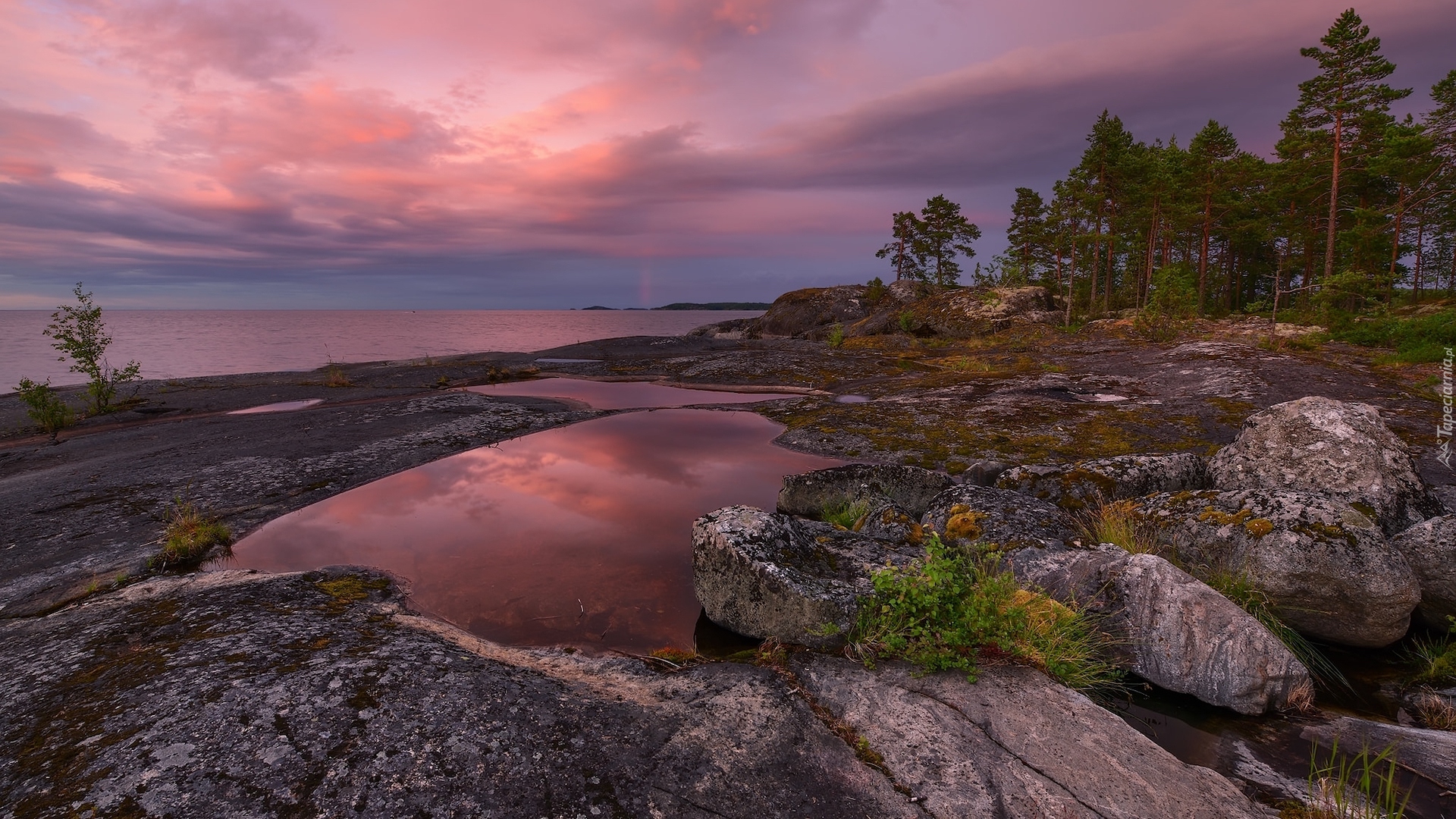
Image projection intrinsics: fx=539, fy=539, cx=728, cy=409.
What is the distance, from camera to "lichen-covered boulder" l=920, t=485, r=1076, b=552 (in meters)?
8.60

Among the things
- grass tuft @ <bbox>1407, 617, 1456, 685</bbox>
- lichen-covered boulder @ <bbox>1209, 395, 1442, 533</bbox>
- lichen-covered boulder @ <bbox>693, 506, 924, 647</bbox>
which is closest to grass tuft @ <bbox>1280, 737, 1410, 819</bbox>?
grass tuft @ <bbox>1407, 617, 1456, 685</bbox>

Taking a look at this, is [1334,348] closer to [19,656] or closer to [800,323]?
[19,656]

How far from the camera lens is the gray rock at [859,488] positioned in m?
11.5

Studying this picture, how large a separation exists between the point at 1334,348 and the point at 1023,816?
1323 inches

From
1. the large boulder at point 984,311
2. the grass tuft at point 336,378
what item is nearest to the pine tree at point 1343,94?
the large boulder at point 984,311

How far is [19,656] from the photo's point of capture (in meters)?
5.86

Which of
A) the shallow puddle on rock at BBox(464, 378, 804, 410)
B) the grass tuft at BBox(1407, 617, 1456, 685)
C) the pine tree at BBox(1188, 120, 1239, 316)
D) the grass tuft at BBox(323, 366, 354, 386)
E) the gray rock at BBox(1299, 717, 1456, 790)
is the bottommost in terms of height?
the grass tuft at BBox(1407, 617, 1456, 685)

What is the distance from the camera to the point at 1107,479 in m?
10.5

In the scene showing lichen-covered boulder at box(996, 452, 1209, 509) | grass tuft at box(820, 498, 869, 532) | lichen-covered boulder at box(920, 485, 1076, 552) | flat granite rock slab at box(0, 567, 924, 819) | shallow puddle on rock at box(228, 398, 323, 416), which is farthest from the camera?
shallow puddle on rock at box(228, 398, 323, 416)

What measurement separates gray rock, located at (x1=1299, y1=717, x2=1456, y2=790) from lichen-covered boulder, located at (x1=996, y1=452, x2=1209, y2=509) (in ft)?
16.6

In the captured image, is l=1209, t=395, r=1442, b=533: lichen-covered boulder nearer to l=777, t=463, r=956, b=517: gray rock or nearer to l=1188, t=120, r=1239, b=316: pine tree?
l=777, t=463, r=956, b=517: gray rock

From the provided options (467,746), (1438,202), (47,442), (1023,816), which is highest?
(1438,202)

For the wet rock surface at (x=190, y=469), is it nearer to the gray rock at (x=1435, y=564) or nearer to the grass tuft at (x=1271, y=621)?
the grass tuft at (x=1271, y=621)

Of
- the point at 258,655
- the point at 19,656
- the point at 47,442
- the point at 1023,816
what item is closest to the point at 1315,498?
the point at 1023,816
